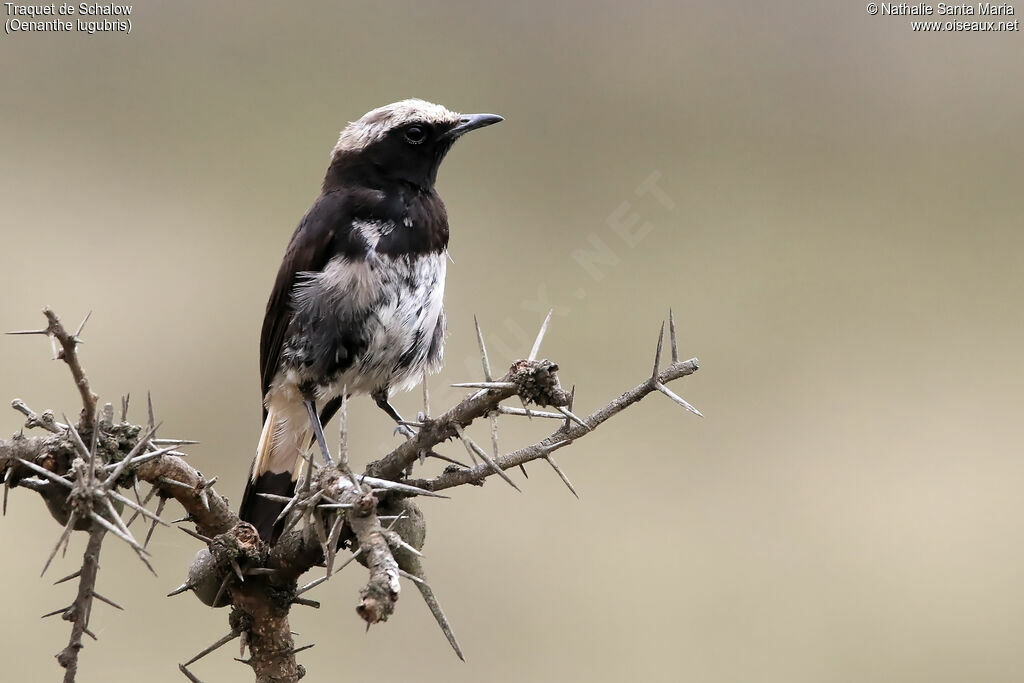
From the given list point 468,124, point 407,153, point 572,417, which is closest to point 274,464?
point 407,153

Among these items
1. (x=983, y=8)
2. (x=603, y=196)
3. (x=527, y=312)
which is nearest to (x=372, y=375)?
(x=527, y=312)

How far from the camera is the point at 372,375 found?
16.3 feet

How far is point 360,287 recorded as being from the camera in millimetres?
4797

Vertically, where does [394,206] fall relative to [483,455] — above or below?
above

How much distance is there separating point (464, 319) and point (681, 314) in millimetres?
2319

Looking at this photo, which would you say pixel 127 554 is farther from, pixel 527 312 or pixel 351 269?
pixel 351 269

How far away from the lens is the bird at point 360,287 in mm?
4812

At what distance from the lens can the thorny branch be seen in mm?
2465

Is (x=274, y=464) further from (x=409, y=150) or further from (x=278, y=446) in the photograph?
(x=409, y=150)

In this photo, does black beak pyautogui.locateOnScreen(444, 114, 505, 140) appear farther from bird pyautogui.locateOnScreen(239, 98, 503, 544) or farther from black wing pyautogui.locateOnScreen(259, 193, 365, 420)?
black wing pyautogui.locateOnScreen(259, 193, 365, 420)

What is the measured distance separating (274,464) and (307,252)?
3.27ft
